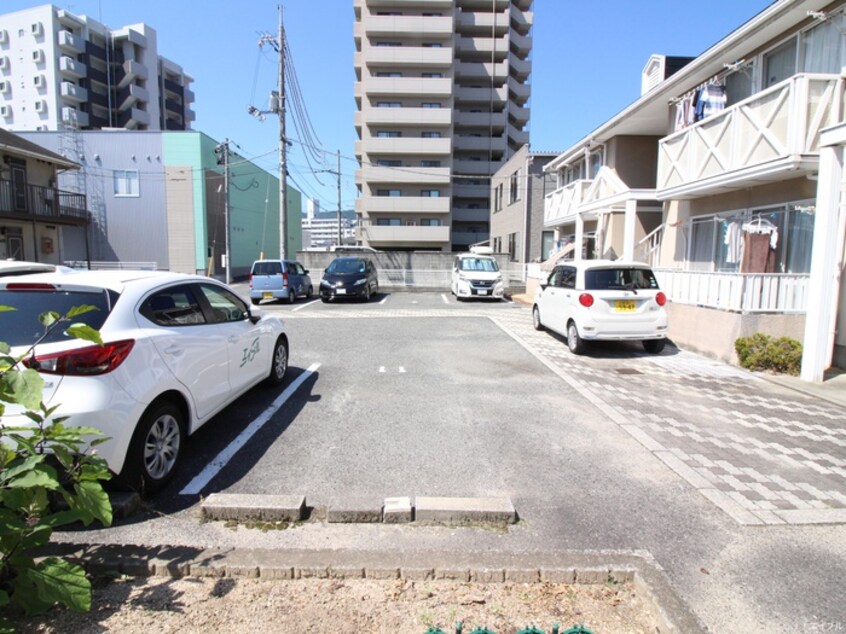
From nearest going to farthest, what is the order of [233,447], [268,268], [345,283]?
[233,447], [345,283], [268,268]

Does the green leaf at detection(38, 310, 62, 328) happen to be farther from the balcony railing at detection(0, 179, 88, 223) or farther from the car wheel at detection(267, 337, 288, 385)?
the balcony railing at detection(0, 179, 88, 223)

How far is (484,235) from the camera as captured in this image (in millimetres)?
51688

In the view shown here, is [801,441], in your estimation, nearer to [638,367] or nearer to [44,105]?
[638,367]

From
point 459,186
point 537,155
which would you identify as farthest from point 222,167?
point 459,186

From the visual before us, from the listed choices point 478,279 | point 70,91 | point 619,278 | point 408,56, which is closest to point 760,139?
point 619,278

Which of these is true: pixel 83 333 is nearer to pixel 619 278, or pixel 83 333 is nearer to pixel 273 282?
pixel 619 278

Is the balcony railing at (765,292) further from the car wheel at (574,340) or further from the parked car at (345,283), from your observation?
the parked car at (345,283)

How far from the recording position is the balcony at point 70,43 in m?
53.8

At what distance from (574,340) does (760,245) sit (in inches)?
157

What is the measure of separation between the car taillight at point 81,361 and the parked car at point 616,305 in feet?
24.4

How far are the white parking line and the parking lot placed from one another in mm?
37

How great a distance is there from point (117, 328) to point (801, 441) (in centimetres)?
621

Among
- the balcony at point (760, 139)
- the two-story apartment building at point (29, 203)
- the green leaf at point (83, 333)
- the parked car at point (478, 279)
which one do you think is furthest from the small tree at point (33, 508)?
the two-story apartment building at point (29, 203)

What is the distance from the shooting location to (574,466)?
4.49 meters
